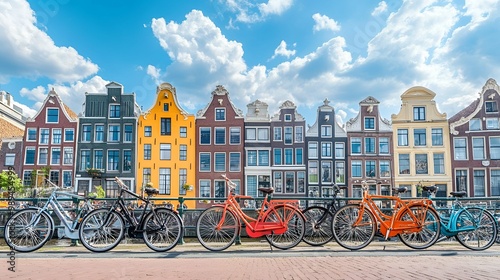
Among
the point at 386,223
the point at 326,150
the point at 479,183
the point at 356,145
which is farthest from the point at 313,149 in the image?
the point at 386,223

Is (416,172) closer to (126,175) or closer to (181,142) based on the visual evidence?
(181,142)

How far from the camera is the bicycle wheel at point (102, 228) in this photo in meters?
6.44

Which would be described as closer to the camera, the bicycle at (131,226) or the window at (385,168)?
the bicycle at (131,226)

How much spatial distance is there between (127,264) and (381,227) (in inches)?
162

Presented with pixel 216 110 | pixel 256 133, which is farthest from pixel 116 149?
pixel 256 133

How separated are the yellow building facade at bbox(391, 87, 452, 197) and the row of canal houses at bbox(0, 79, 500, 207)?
8cm

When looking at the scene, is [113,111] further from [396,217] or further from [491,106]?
[491,106]

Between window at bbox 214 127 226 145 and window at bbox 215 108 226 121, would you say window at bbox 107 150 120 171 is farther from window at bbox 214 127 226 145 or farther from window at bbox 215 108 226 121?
window at bbox 215 108 226 121

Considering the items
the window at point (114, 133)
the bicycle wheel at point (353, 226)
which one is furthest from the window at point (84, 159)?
the bicycle wheel at point (353, 226)

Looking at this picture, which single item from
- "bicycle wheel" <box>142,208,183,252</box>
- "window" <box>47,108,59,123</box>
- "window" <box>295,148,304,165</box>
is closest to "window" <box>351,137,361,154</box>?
"window" <box>295,148,304,165</box>

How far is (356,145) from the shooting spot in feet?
106

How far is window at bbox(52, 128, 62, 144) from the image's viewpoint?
32.7 metres

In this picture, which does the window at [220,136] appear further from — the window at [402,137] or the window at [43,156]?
the window at [402,137]

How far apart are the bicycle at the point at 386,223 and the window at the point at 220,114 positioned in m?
27.2
